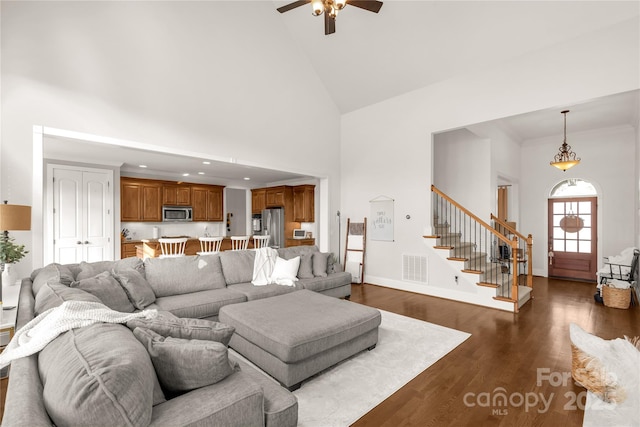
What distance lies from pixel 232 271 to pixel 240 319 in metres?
1.51

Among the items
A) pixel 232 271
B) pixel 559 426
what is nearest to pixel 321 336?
pixel 559 426

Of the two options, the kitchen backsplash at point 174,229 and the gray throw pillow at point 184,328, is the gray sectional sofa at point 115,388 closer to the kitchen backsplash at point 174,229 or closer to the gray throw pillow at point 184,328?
the gray throw pillow at point 184,328

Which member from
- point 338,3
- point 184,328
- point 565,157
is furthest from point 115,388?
point 565,157

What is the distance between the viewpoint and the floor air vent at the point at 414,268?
552 cm

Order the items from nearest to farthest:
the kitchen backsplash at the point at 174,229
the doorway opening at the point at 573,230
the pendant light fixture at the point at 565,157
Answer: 1. the pendant light fixture at the point at 565,157
2. the doorway opening at the point at 573,230
3. the kitchen backsplash at the point at 174,229

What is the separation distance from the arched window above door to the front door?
4.7 inches

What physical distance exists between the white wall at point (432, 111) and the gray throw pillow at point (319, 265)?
1.73 m

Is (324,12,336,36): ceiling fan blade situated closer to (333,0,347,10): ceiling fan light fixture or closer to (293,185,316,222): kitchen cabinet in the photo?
(333,0,347,10): ceiling fan light fixture

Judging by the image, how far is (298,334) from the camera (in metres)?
2.46

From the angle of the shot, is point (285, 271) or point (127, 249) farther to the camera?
point (127, 249)

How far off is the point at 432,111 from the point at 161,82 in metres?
4.45

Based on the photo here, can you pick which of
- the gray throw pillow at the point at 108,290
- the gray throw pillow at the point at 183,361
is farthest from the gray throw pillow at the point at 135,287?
the gray throw pillow at the point at 183,361

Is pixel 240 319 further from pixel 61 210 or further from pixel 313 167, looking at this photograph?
pixel 61 210

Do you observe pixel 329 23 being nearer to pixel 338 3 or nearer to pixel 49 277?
pixel 338 3
